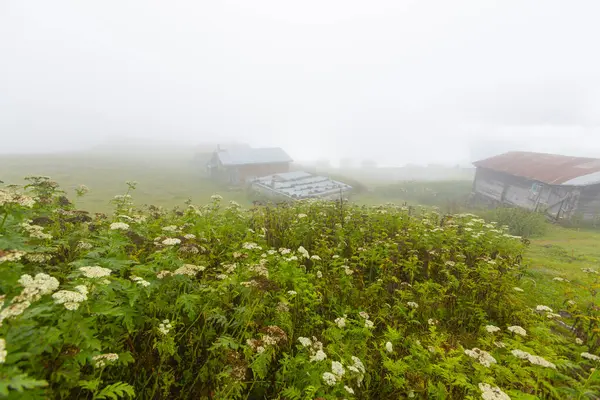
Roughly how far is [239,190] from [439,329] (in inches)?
1743

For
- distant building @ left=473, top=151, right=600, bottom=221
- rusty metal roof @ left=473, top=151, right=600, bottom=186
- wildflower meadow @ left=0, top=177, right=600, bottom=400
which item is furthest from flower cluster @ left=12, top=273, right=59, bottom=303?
rusty metal roof @ left=473, top=151, right=600, bottom=186

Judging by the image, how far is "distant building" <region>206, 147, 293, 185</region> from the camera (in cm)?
5269

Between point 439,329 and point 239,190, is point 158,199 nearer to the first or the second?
point 239,190

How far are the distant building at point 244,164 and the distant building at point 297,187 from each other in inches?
332

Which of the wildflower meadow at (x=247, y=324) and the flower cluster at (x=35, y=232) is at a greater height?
the flower cluster at (x=35, y=232)

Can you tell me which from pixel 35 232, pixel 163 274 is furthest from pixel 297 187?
pixel 163 274

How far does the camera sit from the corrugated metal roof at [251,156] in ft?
174

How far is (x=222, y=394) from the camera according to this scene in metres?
3.27

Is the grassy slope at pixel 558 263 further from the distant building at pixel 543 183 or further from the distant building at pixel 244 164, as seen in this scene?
the distant building at pixel 244 164

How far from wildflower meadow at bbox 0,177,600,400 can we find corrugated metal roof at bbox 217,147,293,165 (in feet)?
153

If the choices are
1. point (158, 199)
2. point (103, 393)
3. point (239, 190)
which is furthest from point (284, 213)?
point (239, 190)

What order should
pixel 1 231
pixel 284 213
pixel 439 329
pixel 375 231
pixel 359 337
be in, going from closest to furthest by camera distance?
pixel 1 231
pixel 359 337
pixel 439 329
pixel 375 231
pixel 284 213

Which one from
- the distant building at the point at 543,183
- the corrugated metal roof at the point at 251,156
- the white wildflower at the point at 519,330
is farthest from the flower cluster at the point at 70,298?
the corrugated metal roof at the point at 251,156

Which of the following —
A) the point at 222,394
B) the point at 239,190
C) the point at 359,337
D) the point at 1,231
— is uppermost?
the point at 1,231
